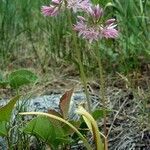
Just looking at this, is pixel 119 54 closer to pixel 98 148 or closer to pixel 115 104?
pixel 115 104

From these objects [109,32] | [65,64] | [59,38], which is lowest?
[65,64]

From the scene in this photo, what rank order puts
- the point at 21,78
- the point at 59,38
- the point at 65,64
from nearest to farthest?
the point at 21,78 → the point at 65,64 → the point at 59,38

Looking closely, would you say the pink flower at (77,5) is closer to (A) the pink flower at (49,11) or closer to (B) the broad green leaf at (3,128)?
(A) the pink flower at (49,11)

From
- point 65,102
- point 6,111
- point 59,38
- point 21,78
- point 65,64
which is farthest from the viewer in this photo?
point 59,38

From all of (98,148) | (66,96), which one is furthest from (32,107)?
(98,148)

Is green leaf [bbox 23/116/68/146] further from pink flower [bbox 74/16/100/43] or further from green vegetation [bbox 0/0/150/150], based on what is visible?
pink flower [bbox 74/16/100/43]

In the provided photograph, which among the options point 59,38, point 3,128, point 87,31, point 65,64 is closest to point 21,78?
point 3,128

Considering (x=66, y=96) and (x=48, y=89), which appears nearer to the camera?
(x=66, y=96)

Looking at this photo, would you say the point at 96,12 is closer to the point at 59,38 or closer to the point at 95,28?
the point at 95,28

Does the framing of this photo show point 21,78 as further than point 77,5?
Yes
